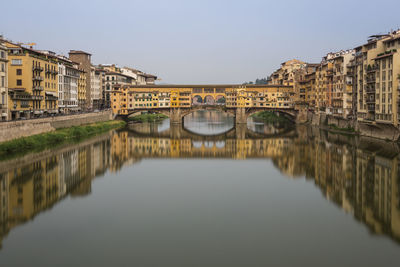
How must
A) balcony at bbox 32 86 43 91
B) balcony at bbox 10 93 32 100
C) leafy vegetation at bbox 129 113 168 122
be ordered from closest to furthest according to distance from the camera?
balcony at bbox 10 93 32 100 → balcony at bbox 32 86 43 91 → leafy vegetation at bbox 129 113 168 122

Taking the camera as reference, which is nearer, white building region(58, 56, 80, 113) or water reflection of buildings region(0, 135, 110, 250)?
water reflection of buildings region(0, 135, 110, 250)

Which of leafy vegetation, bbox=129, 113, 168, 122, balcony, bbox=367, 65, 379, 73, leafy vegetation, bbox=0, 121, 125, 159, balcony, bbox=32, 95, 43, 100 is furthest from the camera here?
leafy vegetation, bbox=129, 113, 168, 122

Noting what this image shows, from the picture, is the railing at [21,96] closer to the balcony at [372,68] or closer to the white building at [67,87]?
the white building at [67,87]

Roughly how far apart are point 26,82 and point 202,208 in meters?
29.6

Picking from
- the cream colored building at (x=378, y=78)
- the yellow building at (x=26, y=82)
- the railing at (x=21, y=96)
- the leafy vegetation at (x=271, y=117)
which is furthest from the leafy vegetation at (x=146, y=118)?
the cream colored building at (x=378, y=78)

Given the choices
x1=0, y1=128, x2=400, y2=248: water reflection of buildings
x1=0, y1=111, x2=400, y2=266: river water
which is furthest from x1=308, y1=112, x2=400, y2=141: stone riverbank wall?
x1=0, y1=128, x2=400, y2=248: water reflection of buildings

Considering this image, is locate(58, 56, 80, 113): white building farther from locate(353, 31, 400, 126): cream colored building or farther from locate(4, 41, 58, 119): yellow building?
locate(353, 31, 400, 126): cream colored building

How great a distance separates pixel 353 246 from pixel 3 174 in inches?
765

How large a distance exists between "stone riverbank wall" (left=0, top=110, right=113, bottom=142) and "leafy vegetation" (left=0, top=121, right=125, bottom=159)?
56 cm

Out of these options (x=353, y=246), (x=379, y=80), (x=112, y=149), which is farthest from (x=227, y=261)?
(x=379, y=80)

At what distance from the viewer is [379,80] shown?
38.1 metres

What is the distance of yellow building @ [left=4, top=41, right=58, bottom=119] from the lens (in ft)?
133

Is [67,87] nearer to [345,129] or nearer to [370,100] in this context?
[345,129]

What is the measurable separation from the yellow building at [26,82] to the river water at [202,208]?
8876 mm
